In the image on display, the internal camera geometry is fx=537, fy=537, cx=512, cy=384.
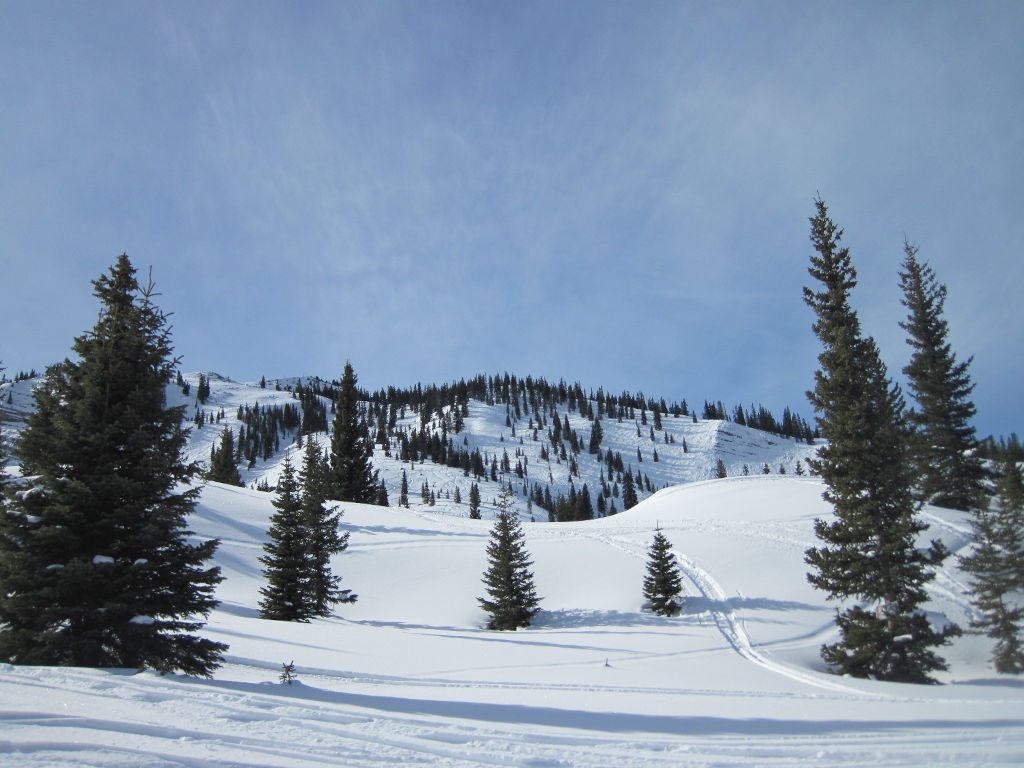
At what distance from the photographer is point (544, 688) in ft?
34.1

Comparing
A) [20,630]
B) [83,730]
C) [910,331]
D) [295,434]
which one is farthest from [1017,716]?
[295,434]

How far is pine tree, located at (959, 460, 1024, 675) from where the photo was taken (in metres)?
19.5

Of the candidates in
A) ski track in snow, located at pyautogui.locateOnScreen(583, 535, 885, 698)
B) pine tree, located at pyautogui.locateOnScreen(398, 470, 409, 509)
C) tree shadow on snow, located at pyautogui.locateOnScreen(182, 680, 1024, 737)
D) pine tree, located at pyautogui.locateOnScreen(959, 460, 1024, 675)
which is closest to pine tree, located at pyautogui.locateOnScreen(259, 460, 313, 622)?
tree shadow on snow, located at pyautogui.locateOnScreen(182, 680, 1024, 737)

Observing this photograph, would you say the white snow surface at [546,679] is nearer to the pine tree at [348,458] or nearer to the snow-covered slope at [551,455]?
the pine tree at [348,458]

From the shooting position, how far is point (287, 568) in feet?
75.5

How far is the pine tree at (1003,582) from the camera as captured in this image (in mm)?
19494

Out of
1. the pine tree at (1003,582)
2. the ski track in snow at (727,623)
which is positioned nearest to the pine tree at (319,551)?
the ski track in snow at (727,623)

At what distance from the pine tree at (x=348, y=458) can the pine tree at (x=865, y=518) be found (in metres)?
40.4

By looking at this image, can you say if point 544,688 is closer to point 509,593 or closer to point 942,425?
point 509,593

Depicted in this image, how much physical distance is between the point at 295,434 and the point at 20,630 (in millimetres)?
178421

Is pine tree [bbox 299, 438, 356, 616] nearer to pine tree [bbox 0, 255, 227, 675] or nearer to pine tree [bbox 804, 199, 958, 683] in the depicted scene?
pine tree [bbox 0, 255, 227, 675]

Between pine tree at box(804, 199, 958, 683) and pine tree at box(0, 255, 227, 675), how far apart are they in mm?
16691

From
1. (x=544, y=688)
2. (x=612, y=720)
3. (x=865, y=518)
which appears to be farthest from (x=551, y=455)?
(x=612, y=720)

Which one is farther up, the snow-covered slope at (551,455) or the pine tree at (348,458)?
the snow-covered slope at (551,455)
